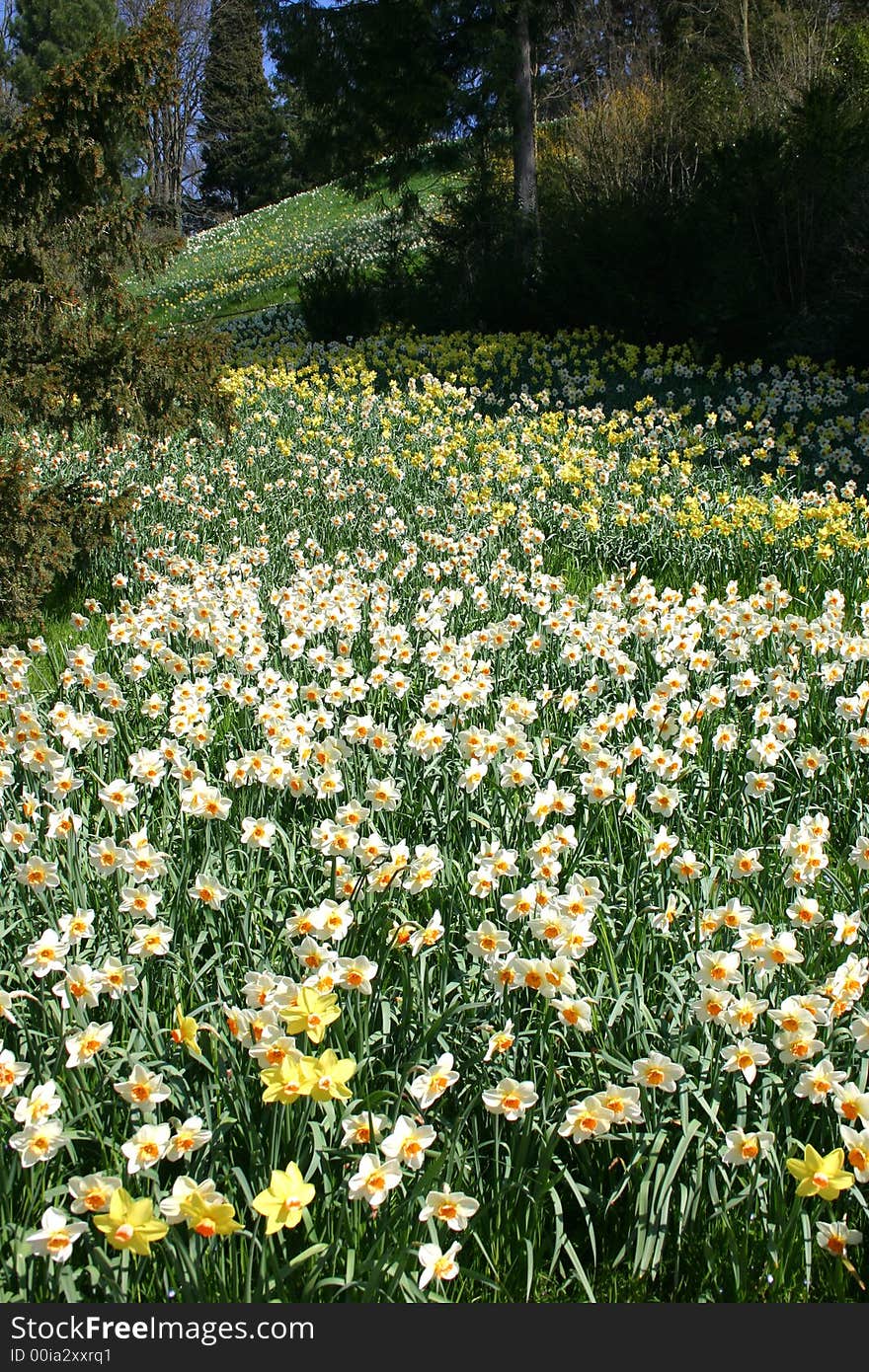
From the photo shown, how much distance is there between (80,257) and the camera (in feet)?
16.8

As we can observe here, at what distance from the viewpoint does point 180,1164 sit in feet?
6.02

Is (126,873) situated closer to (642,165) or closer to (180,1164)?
(180,1164)

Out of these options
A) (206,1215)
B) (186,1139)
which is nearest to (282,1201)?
(206,1215)

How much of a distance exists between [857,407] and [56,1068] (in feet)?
27.0

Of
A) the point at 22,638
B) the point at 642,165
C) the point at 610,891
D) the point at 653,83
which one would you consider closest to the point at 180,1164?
the point at 610,891

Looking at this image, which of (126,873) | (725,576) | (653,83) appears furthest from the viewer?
(653,83)

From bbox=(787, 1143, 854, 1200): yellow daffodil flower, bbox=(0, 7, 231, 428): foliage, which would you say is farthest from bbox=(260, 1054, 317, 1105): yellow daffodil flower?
bbox=(0, 7, 231, 428): foliage

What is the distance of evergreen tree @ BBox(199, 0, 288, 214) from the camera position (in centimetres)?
4022

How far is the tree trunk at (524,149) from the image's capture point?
40.7 ft

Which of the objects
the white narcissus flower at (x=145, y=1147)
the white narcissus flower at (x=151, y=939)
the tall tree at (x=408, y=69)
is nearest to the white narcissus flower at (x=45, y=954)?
the white narcissus flower at (x=151, y=939)

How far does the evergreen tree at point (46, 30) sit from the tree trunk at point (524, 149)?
26.1m

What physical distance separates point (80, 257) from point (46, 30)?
128ft

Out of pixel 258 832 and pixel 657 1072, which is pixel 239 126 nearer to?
pixel 258 832

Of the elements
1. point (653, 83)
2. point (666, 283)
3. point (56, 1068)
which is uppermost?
point (653, 83)
